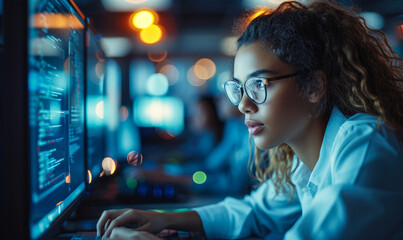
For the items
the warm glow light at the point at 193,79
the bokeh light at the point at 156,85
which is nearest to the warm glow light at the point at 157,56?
the bokeh light at the point at 156,85

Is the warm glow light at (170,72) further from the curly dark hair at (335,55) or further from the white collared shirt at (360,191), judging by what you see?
the white collared shirt at (360,191)

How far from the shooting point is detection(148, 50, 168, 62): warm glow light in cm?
616

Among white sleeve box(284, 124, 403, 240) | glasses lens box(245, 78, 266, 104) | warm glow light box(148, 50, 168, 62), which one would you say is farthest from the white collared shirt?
warm glow light box(148, 50, 168, 62)

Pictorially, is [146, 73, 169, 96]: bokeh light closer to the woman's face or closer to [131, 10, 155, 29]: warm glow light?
[131, 10, 155, 29]: warm glow light

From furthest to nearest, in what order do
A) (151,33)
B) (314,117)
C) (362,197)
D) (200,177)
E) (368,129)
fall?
(151,33), (200,177), (314,117), (368,129), (362,197)

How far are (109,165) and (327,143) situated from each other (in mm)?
1501

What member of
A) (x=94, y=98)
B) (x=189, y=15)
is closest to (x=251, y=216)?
(x=94, y=98)

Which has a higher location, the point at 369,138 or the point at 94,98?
the point at 94,98

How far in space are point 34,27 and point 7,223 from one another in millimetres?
348

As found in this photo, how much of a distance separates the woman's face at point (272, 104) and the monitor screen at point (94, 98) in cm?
57

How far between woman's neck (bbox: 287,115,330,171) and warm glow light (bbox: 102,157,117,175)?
1.27m

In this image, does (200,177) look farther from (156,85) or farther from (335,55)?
(156,85)

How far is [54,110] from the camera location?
704 mm

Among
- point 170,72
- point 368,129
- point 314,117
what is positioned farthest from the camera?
point 170,72
